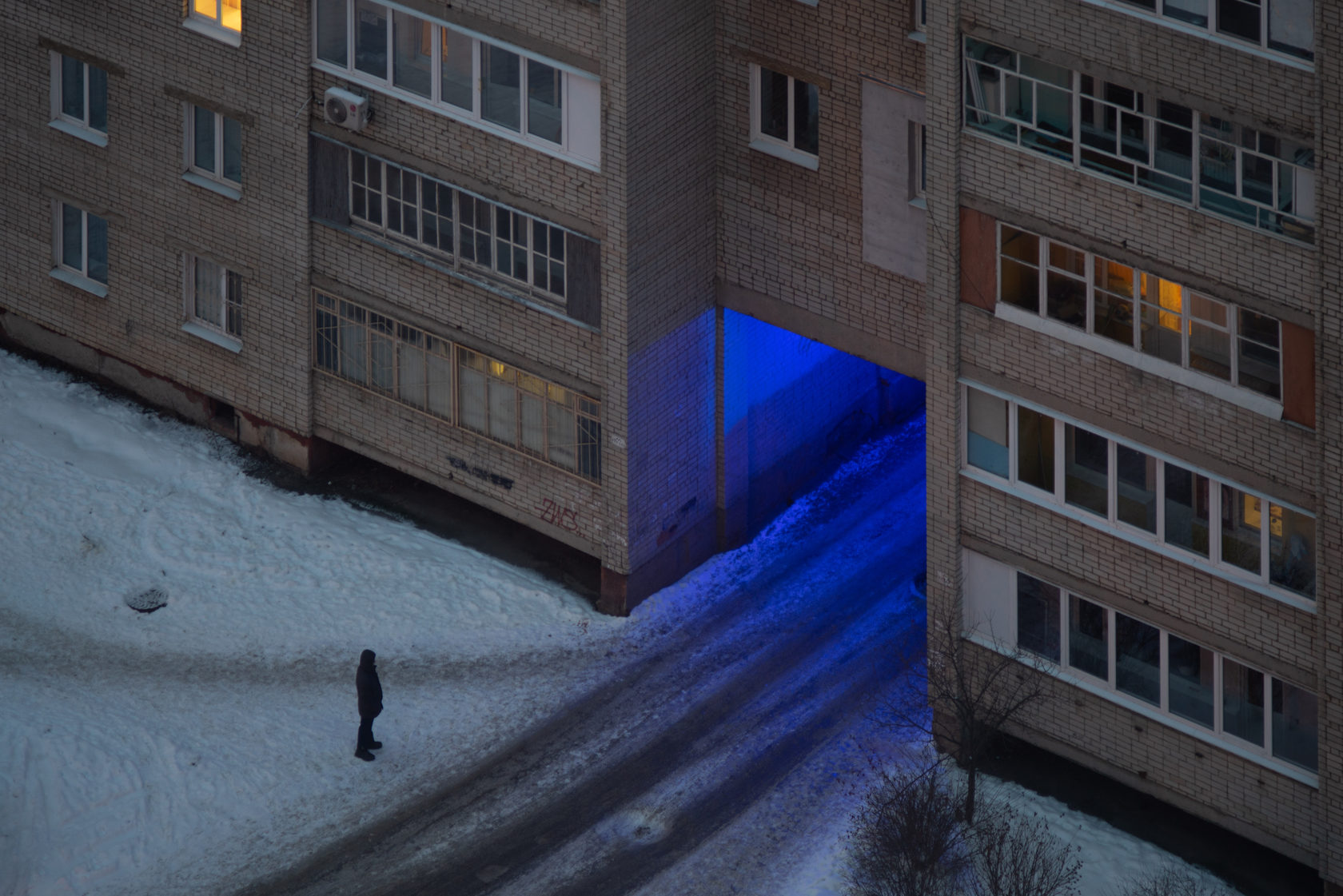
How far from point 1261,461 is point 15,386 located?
24405mm

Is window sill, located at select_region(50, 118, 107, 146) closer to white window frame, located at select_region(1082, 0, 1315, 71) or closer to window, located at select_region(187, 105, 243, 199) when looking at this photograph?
window, located at select_region(187, 105, 243, 199)

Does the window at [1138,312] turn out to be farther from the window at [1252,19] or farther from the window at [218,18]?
the window at [218,18]

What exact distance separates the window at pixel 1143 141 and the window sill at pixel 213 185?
583 inches

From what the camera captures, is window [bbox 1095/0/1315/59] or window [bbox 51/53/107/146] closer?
window [bbox 1095/0/1315/59]

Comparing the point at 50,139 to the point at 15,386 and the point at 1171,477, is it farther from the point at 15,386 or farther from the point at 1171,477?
the point at 1171,477

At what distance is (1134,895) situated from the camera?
34.4m

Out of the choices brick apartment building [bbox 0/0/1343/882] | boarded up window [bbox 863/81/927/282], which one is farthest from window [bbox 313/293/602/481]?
boarded up window [bbox 863/81/927/282]

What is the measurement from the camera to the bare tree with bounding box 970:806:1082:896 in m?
33.2

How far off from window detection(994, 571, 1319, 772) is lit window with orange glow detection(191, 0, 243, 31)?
53.3 ft

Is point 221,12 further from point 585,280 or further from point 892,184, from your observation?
Answer: point 892,184

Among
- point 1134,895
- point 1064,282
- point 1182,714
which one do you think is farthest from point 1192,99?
point 1134,895

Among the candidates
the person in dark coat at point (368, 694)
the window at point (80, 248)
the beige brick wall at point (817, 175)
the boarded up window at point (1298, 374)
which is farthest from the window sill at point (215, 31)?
the boarded up window at point (1298, 374)

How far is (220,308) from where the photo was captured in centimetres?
4412

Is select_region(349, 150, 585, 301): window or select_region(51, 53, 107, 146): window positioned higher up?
select_region(51, 53, 107, 146): window
